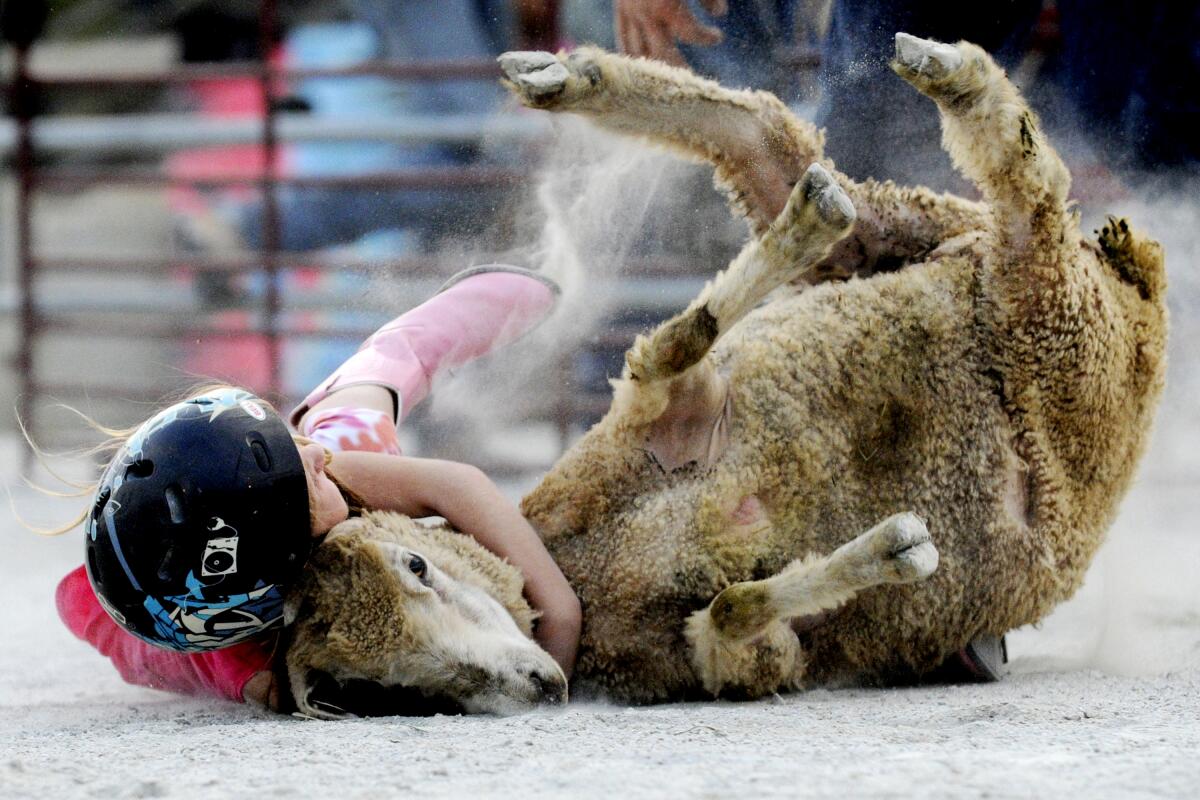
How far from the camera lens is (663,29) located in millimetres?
3697

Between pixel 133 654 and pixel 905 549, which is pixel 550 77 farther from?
pixel 133 654

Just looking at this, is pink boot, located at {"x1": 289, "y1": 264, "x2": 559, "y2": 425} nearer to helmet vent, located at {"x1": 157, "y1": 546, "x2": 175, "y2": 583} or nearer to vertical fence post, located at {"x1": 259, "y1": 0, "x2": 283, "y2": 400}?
helmet vent, located at {"x1": 157, "y1": 546, "x2": 175, "y2": 583}

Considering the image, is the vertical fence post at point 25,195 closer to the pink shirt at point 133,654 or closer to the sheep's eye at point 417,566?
the pink shirt at point 133,654

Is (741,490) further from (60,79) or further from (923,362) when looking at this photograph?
(60,79)

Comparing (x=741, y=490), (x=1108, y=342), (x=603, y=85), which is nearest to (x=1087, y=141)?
(x=1108, y=342)

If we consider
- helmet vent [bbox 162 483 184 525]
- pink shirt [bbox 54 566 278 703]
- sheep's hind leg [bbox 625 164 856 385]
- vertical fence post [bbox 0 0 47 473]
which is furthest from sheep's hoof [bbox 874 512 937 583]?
vertical fence post [bbox 0 0 47 473]

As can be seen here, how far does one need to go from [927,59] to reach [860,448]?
2.37ft

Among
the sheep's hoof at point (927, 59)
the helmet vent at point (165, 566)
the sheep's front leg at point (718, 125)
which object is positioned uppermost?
the sheep's hoof at point (927, 59)

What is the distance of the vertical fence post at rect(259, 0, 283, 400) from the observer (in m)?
6.41

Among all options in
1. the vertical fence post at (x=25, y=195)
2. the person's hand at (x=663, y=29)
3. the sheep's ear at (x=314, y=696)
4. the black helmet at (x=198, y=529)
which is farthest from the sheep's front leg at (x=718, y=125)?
the vertical fence post at (x=25, y=195)

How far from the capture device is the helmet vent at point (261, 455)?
7.77 ft

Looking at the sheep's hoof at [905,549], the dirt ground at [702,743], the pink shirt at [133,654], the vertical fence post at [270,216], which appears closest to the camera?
the dirt ground at [702,743]

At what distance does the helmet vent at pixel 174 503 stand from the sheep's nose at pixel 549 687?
2.11ft

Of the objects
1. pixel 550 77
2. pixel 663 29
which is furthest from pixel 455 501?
pixel 663 29
